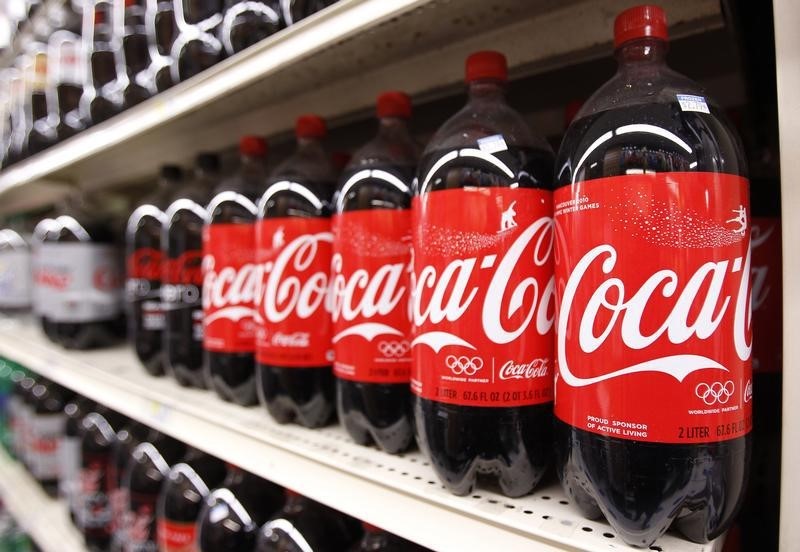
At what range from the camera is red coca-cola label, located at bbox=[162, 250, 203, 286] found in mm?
1184

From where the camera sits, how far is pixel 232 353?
3.33ft

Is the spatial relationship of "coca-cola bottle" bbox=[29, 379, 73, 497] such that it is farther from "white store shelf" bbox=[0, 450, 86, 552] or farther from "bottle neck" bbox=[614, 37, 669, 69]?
"bottle neck" bbox=[614, 37, 669, 69]

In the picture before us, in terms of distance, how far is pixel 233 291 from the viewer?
1008mm

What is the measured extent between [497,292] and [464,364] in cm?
9

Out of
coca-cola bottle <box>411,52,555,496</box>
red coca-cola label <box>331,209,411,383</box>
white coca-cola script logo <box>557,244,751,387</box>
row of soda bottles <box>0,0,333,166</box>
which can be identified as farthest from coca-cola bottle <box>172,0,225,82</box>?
white coca-cola script logo <box>557,244,751,387</box>

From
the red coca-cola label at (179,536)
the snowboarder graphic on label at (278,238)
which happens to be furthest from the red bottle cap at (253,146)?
the red coca-cola label at (179,536)

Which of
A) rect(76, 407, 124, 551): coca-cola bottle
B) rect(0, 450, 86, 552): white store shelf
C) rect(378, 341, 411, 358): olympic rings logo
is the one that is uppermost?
rect(378, 341, 411, 358): olympic rings logo

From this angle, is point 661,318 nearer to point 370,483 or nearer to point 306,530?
point 370,483

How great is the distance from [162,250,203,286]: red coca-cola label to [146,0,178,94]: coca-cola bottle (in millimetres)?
389

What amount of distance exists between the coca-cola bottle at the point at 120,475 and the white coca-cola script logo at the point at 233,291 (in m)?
0.61

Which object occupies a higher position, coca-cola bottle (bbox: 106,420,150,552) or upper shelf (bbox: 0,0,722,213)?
upper shelf (bbox: 0,0,722,213)

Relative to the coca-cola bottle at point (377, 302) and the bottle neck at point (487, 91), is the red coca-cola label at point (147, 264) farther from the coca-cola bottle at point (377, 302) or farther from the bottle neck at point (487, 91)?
the bottle neck at point (487, 91)

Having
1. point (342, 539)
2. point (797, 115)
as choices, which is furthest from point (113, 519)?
point (797, 115)

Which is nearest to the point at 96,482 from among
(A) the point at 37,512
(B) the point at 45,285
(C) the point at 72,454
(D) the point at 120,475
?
(D) the point at 120,475
